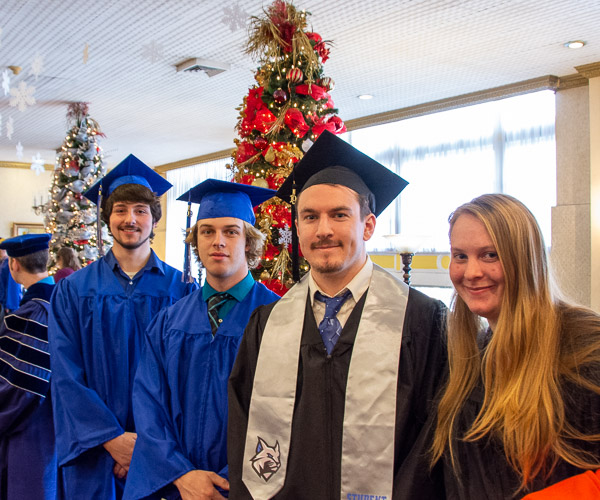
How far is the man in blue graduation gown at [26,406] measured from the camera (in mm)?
2709

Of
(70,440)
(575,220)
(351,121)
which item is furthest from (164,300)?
(351,121)

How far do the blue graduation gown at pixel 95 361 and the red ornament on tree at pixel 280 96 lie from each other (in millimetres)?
1340

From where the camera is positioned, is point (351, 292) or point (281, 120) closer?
point (351, 292)

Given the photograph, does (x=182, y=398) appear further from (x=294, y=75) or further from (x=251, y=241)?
(x=294, y=75)

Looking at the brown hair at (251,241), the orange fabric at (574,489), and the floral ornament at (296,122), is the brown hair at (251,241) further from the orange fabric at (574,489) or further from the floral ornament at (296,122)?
the orange fabric at (574,489)

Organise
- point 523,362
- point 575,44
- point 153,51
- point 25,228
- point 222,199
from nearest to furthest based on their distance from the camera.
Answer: point 523,362, point 222,199, point 575,44, point 153,51, point 25,228

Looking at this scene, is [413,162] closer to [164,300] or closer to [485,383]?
[164,300]

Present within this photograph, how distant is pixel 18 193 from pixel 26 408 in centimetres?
Answer: 1090

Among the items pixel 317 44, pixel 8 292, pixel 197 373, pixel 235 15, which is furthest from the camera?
pixel 235 15

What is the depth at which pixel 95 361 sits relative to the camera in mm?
2381

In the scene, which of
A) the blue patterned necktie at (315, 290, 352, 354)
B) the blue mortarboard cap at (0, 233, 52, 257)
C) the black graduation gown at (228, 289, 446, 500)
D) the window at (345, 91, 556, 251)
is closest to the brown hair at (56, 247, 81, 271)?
the blue mortarboard cap at (0, 233, 52, 257)

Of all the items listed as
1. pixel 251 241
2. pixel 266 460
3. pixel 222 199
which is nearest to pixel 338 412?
pixel 266 460

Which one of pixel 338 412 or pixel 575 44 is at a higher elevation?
pixel 575 44

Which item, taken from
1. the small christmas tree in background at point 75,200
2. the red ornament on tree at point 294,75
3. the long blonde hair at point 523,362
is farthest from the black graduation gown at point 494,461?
the small christmas tree in background at point 75,200
